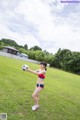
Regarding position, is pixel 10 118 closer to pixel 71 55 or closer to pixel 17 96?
pixel 17 96

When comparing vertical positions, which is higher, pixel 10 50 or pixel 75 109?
pixel 10 50

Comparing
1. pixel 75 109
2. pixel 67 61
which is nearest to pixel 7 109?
pixel 75 109

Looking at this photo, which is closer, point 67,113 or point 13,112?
point 13,112

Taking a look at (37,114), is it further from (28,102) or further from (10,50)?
(10,50)

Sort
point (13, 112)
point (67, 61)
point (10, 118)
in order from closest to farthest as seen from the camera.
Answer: point (10, 118)
point (13, 112)
point (67, 61)

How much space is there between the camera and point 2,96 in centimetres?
886

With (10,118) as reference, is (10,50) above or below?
above

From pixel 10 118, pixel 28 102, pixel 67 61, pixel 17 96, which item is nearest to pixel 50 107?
pixel 28 102

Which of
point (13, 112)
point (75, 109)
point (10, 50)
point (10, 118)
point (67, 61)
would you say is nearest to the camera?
point (10, 118)

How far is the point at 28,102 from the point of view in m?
8.85

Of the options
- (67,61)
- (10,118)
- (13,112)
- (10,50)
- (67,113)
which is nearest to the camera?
(10,118)

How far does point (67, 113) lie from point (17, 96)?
7.49 feet

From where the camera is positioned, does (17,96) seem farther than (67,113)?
Yes

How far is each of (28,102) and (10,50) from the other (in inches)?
2847
